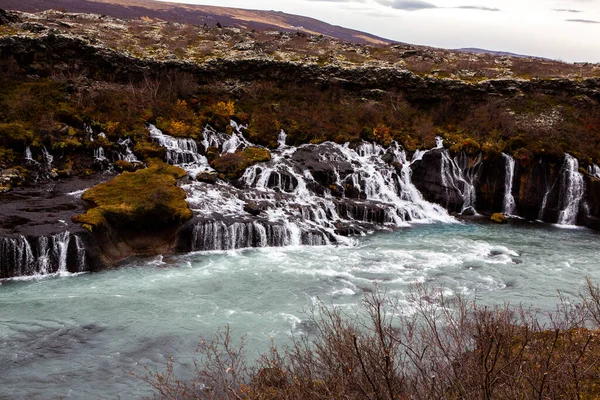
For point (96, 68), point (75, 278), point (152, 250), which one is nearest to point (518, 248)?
point (152, 250)

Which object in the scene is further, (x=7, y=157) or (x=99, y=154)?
(x=99, y=154)

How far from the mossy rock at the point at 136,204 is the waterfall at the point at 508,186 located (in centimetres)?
2425

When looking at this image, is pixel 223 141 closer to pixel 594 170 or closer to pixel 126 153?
pixel 126 153

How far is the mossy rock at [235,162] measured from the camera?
108 feet

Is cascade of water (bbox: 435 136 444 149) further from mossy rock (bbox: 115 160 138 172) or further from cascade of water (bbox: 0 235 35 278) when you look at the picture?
cascade of water (bbox: 0 235 35 278)

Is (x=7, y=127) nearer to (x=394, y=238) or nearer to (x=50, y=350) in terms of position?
(x=50, y=350)

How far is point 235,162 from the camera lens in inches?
1319

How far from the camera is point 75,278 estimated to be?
20.6m

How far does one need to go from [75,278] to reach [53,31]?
1124 inches

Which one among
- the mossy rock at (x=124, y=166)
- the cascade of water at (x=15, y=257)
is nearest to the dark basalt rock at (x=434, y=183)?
the mossy rock at (x=124, y=166)

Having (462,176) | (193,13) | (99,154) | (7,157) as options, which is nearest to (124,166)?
(99,154)

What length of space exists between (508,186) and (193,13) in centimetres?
8300

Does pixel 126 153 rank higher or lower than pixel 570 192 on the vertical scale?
lower

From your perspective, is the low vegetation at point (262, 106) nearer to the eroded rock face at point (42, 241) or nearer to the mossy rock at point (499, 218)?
the mossy rock at point (499, 218)
